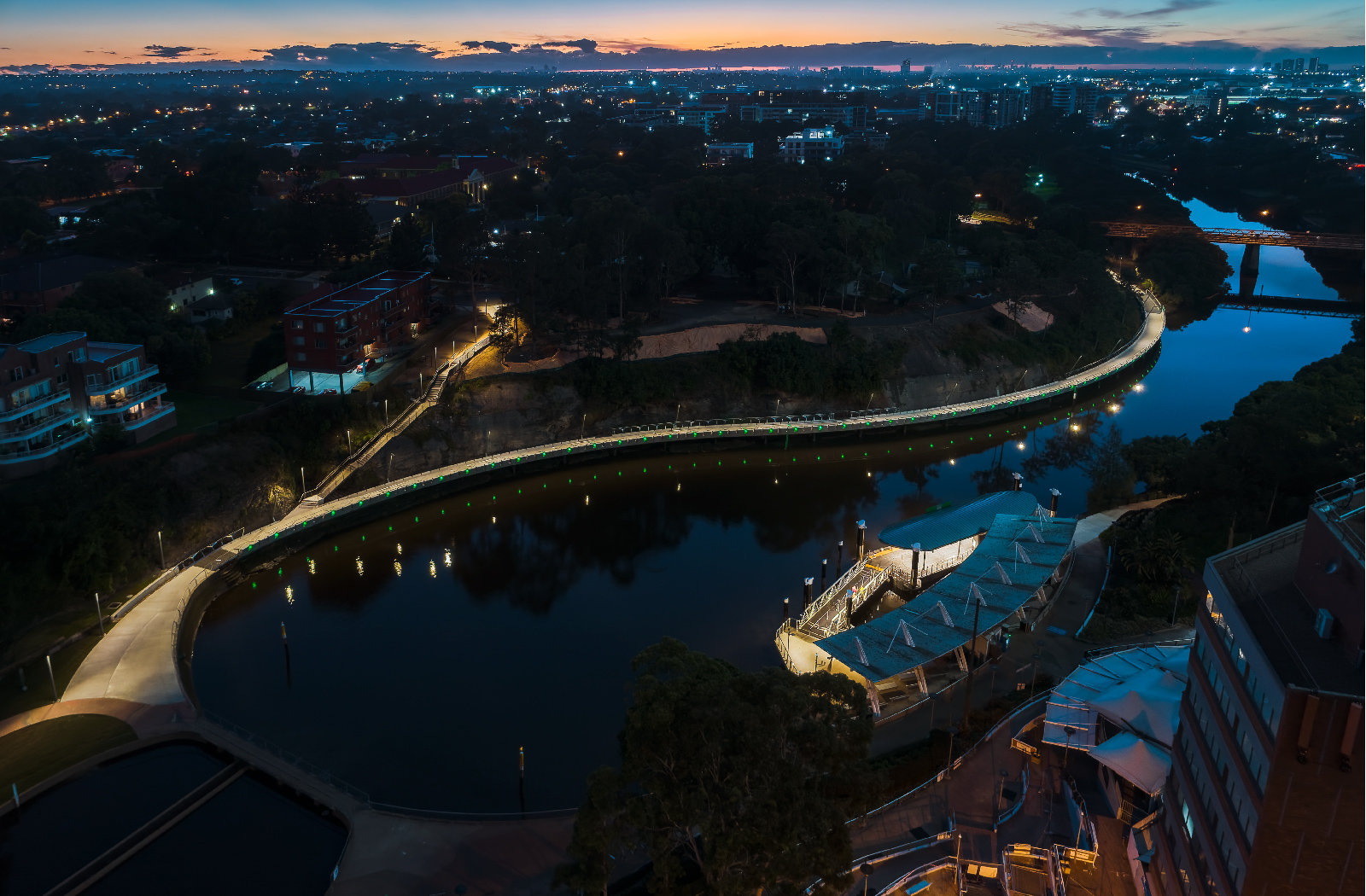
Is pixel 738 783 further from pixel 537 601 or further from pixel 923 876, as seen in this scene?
pixel 537 601

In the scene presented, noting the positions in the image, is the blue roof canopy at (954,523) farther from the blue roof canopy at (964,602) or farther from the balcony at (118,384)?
the balcony at (118,384)

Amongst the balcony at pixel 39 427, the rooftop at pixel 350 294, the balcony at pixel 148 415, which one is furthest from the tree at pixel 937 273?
the balcony at pixel 39 427

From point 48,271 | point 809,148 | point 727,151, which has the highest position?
point 809,148

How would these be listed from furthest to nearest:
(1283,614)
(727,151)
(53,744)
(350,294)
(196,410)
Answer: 1. (727,151)
2. (350,294)
3. (196,410)
4. (53,744)
5. (1283,614)

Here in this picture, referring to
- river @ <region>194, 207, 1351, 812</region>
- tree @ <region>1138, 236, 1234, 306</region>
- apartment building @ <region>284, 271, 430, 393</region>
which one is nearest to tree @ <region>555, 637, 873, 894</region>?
river @ <region>194, 207, 1351, 812</region>

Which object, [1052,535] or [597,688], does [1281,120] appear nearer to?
[1052,535]

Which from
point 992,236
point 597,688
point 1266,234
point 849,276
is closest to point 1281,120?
point 1266,234

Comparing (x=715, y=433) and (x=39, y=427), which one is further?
(x=715, y=433)

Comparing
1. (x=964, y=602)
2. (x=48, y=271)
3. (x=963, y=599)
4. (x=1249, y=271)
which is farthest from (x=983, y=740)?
(x=1249, y=271)

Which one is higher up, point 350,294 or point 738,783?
point 350,294
